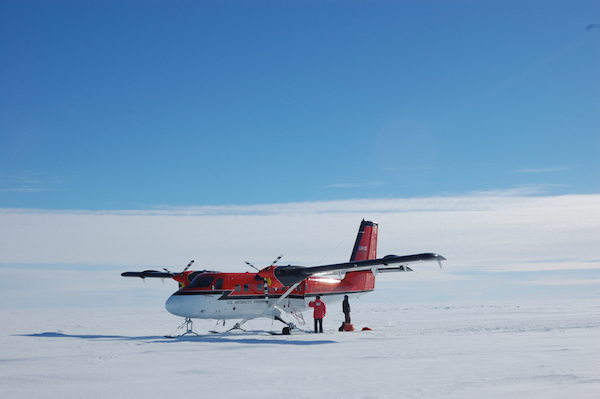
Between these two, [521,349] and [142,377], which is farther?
[521,349]

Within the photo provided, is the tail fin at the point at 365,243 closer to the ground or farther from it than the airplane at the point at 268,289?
farther from it

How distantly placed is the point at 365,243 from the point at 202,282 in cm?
1052

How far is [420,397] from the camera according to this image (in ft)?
25.7

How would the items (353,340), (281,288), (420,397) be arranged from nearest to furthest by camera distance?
(420,397), (353,340), (281,288)

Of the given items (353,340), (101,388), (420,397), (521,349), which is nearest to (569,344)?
(521,349)

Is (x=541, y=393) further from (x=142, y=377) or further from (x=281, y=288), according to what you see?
(x=281, y=288)

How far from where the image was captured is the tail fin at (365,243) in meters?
27.7

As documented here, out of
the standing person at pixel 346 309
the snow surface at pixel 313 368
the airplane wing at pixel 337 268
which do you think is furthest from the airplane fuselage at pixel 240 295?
the snow surface at pixel 313 368

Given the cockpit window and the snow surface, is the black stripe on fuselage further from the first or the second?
the snow surface

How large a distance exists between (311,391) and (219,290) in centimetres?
1335

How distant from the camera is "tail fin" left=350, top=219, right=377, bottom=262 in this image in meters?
27.7

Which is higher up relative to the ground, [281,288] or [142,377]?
[281,288]

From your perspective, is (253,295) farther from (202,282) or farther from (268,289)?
(202,282)

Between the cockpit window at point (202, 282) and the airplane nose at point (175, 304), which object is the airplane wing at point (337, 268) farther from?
the airplane nose at point (175, 304)
